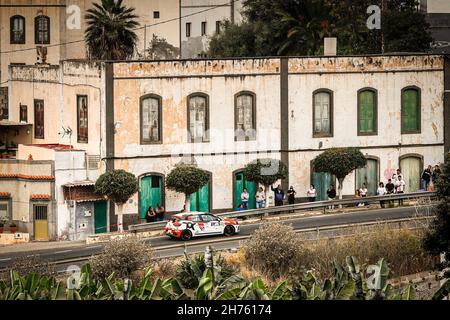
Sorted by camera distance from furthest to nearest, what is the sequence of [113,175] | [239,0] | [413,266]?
[239,0] → [113,175] → [413,266]

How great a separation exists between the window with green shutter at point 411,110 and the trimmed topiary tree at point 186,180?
10685 mm

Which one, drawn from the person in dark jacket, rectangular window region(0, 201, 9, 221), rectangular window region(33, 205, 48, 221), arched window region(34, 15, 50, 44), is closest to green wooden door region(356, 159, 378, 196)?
the person in dark jacket

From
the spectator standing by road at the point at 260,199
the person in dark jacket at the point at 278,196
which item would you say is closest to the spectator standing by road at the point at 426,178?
the person in dark jacket at the point at 278,196

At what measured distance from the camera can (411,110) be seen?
58.8 m

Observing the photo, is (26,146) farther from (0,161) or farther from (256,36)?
(256,36)

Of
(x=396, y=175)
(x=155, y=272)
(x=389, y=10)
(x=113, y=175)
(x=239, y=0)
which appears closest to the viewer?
(x=155, y=272)

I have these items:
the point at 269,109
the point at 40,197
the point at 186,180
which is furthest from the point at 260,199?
the point at 40,197

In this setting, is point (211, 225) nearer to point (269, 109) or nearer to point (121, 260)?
point (121, 260)

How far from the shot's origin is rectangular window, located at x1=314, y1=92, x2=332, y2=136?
57469mm

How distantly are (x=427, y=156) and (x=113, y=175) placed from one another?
15419 mm

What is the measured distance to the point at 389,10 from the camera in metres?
79.9

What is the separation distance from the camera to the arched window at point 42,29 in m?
80.1

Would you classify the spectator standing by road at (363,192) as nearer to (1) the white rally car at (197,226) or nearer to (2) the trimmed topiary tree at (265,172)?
(2) the trimmed topiary tree at (265,172)

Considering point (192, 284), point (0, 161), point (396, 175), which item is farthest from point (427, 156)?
point (192, 284)
